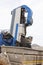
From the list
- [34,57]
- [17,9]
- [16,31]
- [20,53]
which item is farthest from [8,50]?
[17,9]

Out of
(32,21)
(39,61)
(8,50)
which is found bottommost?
(39,61)

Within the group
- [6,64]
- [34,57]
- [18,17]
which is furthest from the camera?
[18,17]

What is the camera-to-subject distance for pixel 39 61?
7.24 meters

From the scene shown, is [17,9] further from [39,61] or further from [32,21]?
[39,61]

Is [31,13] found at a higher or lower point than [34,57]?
higher

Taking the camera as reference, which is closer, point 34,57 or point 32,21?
point 34,57

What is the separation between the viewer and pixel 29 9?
873 cm

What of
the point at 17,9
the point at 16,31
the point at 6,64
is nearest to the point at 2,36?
the point at 16,31

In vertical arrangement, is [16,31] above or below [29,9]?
below

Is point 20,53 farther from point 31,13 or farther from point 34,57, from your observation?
point 31,13

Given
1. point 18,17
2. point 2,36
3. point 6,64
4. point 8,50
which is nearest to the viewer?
point 6,64

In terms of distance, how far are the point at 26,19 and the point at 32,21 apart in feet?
0.92

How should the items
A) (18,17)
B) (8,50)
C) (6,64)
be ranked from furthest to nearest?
(18,17)
(8,50)
(6,64)

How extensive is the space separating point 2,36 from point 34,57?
4.76 feet
